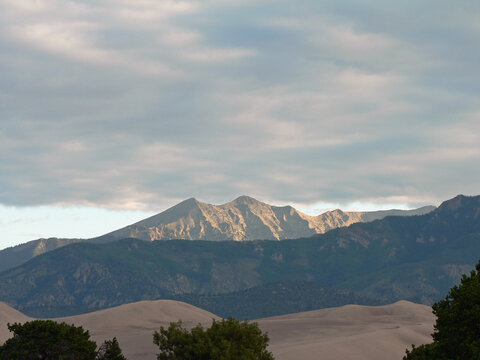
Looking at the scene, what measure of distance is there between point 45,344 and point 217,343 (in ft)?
52.0

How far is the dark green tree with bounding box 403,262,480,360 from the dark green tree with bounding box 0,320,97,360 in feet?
101

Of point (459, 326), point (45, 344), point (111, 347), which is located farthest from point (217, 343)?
point (459, 326)

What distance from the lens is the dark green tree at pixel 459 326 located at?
52.1 m

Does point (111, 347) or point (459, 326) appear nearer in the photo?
point (459, 326)

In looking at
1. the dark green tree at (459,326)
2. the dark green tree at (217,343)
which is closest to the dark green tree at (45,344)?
the dark green tree at (217,343)

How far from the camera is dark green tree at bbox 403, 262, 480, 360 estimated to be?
52.1 meters

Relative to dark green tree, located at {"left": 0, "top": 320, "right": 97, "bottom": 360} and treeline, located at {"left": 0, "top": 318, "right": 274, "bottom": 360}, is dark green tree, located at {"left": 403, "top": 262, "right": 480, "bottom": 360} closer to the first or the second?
treeline, located at {"left": 0, "top": 318, "right": 274, "bottom": 360}

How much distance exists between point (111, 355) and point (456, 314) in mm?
33550

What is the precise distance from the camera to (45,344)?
224ft

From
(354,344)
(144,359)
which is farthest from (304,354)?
(144,359)

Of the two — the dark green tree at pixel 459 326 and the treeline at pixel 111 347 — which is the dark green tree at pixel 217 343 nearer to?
the treeline at pixel 111 347

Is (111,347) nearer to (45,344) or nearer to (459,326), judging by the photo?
(45,344)

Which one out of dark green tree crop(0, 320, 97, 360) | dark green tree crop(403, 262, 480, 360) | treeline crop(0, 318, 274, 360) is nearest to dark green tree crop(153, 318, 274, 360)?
treeline crop(0, 318, 274, 360)

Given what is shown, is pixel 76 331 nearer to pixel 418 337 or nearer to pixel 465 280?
pixel 465 280
